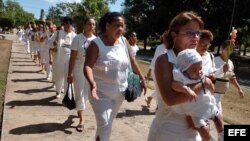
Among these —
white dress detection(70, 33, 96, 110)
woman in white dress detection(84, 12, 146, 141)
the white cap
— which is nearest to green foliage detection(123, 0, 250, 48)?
white dress detection(70, 33, 96, 110)

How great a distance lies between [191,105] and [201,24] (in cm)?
66

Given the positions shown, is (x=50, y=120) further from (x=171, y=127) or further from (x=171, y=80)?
(x=171, y=80)

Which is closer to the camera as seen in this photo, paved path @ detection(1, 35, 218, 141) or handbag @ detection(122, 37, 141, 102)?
handbag @ detection(122, 37, 141, 102)

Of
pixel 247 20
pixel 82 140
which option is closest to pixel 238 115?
pixel 82 140

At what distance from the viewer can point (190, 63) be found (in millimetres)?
2918

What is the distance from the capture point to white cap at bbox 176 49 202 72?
9.57 ft

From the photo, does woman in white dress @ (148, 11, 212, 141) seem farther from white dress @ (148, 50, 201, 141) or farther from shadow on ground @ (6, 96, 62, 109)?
shadow on ground @ (6, 96, 62, 109)

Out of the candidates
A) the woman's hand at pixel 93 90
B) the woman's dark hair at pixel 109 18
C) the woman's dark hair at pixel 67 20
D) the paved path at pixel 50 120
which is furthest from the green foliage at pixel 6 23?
the woman's hand at pixel 93 90

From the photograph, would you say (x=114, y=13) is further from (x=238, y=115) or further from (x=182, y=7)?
(x=182, y=7)

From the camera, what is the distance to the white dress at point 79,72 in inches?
273

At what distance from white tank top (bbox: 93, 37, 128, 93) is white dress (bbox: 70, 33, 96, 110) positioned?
2.13 m

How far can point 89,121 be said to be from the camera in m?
7.43

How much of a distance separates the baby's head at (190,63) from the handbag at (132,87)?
1857 mm

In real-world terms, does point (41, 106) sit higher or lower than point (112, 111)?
lower
